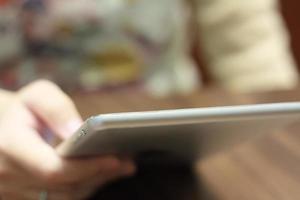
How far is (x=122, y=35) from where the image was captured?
1.06 meters

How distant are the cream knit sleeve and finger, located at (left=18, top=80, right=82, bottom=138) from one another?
556 millimetres

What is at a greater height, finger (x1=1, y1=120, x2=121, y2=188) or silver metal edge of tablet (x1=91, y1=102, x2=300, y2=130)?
silver metal edge of tablet (x1=91, y1=102, x2=300, y2=130)

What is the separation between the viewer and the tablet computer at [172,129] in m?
0.46

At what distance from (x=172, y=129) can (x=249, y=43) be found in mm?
689

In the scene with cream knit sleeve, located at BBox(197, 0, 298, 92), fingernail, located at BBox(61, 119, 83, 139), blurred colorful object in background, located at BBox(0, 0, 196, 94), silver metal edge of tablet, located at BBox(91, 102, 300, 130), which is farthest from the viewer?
cream knit sleeve, located at BBox(197, 0, 298, 92)

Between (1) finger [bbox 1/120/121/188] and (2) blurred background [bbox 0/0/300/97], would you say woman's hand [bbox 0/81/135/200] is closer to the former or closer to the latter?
(1) finger [bbox 1/120/121/188]

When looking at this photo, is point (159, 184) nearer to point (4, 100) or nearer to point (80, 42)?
point (4, 100)

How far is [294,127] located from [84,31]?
0.39 meters

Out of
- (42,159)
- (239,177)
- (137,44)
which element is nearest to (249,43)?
(137,44)

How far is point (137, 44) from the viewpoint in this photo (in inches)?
42.3

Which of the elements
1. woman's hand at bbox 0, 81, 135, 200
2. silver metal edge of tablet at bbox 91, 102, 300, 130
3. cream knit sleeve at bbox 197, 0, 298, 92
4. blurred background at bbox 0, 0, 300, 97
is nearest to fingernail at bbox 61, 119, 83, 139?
woman's hand at bbox 0, 81, 135, 200

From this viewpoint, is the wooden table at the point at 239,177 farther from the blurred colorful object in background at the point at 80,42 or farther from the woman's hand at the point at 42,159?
the blurred colorful object in background at the point at 80,42

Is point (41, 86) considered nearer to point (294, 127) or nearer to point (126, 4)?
point (294, 127)

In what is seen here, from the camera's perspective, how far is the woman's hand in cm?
55
